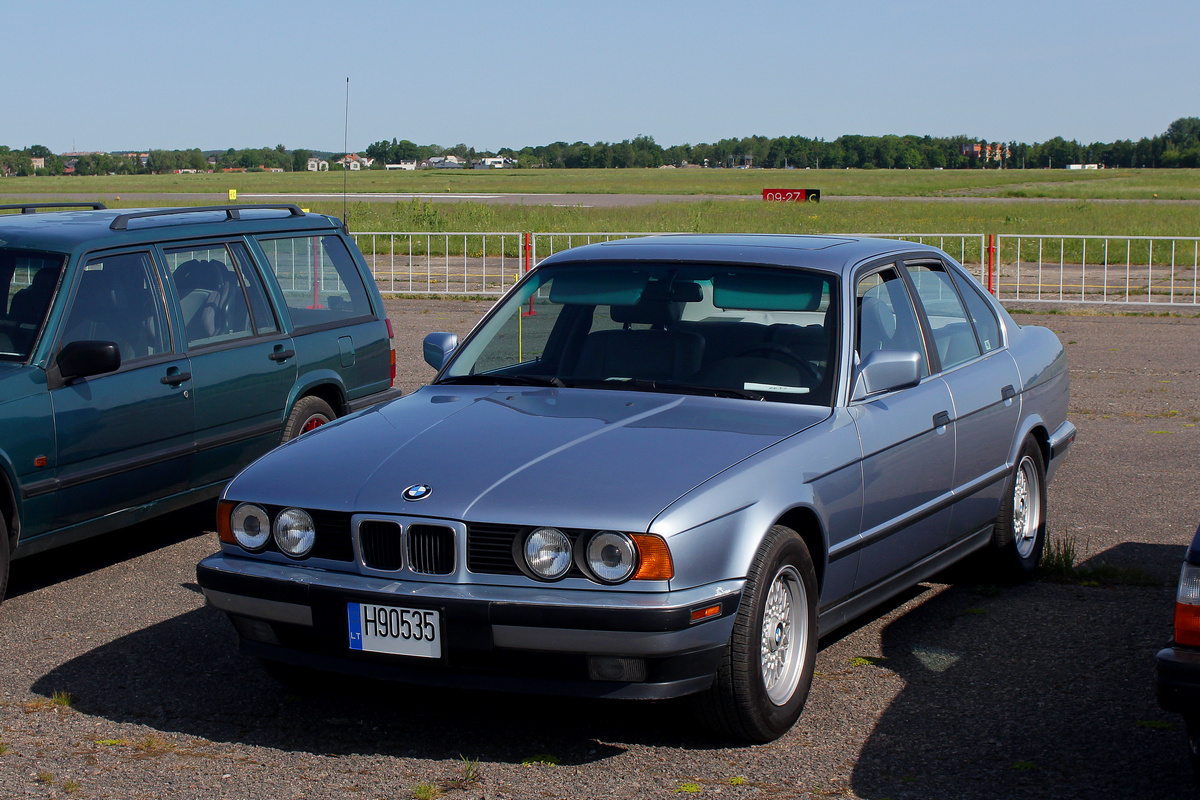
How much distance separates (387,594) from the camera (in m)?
3.79

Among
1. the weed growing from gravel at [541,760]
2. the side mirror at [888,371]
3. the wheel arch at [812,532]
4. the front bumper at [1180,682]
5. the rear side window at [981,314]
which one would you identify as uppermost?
the rear side window at [981,314]

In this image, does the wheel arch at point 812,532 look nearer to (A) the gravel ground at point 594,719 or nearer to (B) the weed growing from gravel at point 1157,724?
(A) the gravel ground at point 594,719

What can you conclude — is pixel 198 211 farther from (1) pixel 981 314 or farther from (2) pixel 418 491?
(1) pixel 981 314

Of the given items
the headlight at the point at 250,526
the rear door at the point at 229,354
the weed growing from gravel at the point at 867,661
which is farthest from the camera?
the rear door at the point at 229,354

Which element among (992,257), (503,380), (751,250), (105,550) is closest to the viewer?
(503,380)

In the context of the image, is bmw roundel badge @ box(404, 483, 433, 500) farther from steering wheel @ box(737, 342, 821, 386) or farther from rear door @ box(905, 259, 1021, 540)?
rear door @ box(905, 259, 1021, 540)

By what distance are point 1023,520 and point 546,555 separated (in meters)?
3.37

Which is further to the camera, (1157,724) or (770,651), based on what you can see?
(1157,724)

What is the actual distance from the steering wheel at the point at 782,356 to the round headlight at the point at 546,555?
1443 millimetres

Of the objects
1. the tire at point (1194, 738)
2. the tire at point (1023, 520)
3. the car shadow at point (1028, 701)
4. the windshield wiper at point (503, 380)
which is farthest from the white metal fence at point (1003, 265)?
the tire at point (1194, 738)

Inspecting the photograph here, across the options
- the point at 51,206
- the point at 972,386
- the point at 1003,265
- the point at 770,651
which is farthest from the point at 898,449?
the point at 1003,265

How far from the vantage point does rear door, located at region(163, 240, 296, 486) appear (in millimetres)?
6582

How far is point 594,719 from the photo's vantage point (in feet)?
14.3

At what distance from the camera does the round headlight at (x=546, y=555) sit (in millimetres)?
3738
